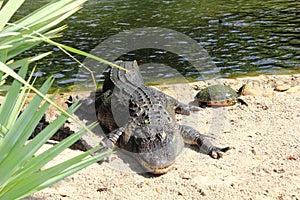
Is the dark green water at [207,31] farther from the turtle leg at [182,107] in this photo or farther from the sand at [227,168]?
the sand at [227,168]

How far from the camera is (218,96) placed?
668 centimetres

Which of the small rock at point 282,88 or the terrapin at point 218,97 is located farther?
the small rock at point 282,88

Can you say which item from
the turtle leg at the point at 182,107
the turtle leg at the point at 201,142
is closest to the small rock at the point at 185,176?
the turtle leg at the point at 201,142

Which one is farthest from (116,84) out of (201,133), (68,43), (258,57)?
(68,43)

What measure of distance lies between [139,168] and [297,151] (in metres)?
1.77

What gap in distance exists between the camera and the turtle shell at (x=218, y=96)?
669 centimetres

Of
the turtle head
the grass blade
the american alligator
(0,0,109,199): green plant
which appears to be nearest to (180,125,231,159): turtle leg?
the american alligator

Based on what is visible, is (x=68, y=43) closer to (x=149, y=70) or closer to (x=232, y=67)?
(x=149, y=70)

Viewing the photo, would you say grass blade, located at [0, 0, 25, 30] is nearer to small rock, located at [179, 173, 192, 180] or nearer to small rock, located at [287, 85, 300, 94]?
small rock, located at [179, 173, 192, 180]

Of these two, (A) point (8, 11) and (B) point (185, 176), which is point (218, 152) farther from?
(A) point (8, 11)

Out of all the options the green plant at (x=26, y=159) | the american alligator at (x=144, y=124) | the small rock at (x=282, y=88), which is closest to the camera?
the green plant at (x=26, y=159)

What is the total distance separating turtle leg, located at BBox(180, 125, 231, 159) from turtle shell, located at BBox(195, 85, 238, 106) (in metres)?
1.00

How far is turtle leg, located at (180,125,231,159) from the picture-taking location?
17.3 feet

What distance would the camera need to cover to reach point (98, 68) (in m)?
9.76
